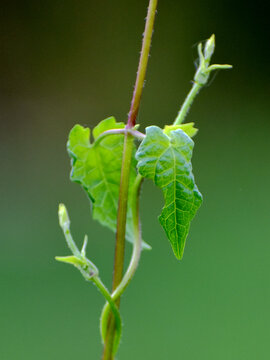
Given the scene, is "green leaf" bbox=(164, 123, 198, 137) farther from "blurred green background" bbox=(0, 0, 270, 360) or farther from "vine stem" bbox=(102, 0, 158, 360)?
"blurred green background" bbox=(0, 0, 270, 360)

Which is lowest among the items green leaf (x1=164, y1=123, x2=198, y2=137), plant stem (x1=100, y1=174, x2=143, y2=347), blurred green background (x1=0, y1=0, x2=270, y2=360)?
plant stem (x1=100, y1=174, x2=143, y2=347)

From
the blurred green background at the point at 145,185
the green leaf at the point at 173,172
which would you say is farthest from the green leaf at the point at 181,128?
the blurred green background at the point at 145,185

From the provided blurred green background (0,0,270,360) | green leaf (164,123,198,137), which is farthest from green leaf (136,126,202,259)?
blurred green background (0,0,270,360)

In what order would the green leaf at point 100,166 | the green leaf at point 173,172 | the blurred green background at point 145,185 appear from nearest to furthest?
the green leaf at point 173,172, the green leaf at point 100,166, the blurred green background at point 145,185

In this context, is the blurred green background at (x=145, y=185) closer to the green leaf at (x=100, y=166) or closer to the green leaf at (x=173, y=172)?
the green leaf at (x=100, y=166)

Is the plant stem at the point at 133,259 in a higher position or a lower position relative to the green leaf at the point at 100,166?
lower
